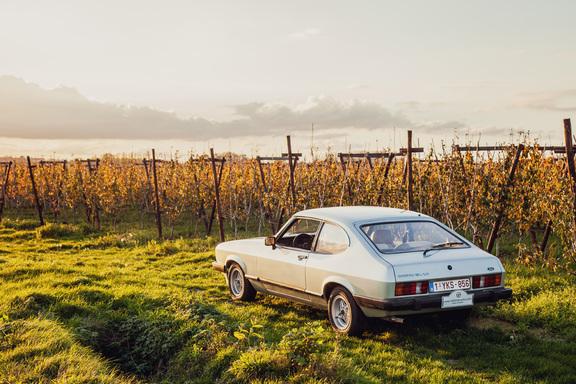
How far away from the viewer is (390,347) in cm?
561

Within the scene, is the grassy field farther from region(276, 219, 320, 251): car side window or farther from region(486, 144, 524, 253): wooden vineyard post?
region(486, 144, 524, 253): wooden vineyard post

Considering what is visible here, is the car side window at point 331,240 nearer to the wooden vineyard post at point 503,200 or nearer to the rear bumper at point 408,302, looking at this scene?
the rear bumper at point 408,302

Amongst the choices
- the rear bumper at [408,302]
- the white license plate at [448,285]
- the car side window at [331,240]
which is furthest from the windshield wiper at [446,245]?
the car side window at [331,240]

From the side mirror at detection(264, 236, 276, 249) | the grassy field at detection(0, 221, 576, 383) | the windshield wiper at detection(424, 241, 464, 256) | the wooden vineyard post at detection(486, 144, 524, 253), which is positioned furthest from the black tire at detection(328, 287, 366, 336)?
the wooden vineyard post at detection(486, 144, 524, 253)

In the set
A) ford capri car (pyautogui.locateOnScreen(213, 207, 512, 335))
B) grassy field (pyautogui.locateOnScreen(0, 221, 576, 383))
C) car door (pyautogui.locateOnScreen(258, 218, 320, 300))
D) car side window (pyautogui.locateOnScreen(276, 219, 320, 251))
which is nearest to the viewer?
grassy field (pyautogui.locateOnScreen(0, 221, 576, 383))

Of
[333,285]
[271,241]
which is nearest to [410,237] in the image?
[333,285]

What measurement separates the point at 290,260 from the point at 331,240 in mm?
776

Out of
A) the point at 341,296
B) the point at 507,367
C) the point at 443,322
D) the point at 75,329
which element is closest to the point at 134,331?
the point at 75,329

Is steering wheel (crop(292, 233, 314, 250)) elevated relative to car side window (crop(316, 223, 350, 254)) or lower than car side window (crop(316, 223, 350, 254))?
lower

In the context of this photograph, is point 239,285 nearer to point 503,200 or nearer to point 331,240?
point 331,240

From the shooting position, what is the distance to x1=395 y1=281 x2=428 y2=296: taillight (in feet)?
17.2

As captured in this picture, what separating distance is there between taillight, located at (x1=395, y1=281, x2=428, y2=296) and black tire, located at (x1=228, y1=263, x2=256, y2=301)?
10.1ft

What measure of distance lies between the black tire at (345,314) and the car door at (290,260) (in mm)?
551

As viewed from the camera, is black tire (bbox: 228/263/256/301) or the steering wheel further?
black tire (bbox: 228/263/256/301)
